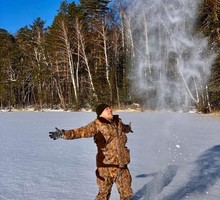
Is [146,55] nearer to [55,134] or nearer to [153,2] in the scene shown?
[153,2]

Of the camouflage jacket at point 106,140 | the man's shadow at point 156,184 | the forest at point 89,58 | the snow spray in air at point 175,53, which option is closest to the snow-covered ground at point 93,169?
the man's shadow at point 156,184

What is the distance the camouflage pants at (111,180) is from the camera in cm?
372

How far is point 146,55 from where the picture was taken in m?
24.7

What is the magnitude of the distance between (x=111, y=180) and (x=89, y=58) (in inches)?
1203

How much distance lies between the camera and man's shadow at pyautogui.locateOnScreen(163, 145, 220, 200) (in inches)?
187

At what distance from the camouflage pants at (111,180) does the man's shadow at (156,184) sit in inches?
34.3

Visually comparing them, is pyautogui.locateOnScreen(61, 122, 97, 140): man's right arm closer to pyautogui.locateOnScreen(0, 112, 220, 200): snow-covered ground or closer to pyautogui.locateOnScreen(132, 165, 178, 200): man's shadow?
pyautogui.locateOnScreen(0, 112, 220, 200): snow-covered ground

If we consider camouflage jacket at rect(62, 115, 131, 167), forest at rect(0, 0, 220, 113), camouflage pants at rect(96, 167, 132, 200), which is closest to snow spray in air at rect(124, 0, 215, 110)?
forest at rect(0, 0, 220, 113)

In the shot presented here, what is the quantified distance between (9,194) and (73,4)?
106 feet

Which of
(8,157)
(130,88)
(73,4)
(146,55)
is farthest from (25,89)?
(8,157)

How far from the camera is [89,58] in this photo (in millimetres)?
33844

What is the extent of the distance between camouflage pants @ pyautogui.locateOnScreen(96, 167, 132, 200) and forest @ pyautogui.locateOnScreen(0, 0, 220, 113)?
15.0 meters

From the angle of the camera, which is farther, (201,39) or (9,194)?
(201,39)

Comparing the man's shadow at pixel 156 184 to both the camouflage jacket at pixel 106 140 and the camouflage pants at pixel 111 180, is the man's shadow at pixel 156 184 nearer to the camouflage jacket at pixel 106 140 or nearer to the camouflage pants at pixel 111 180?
the camouflage pants at pixel 111 180
